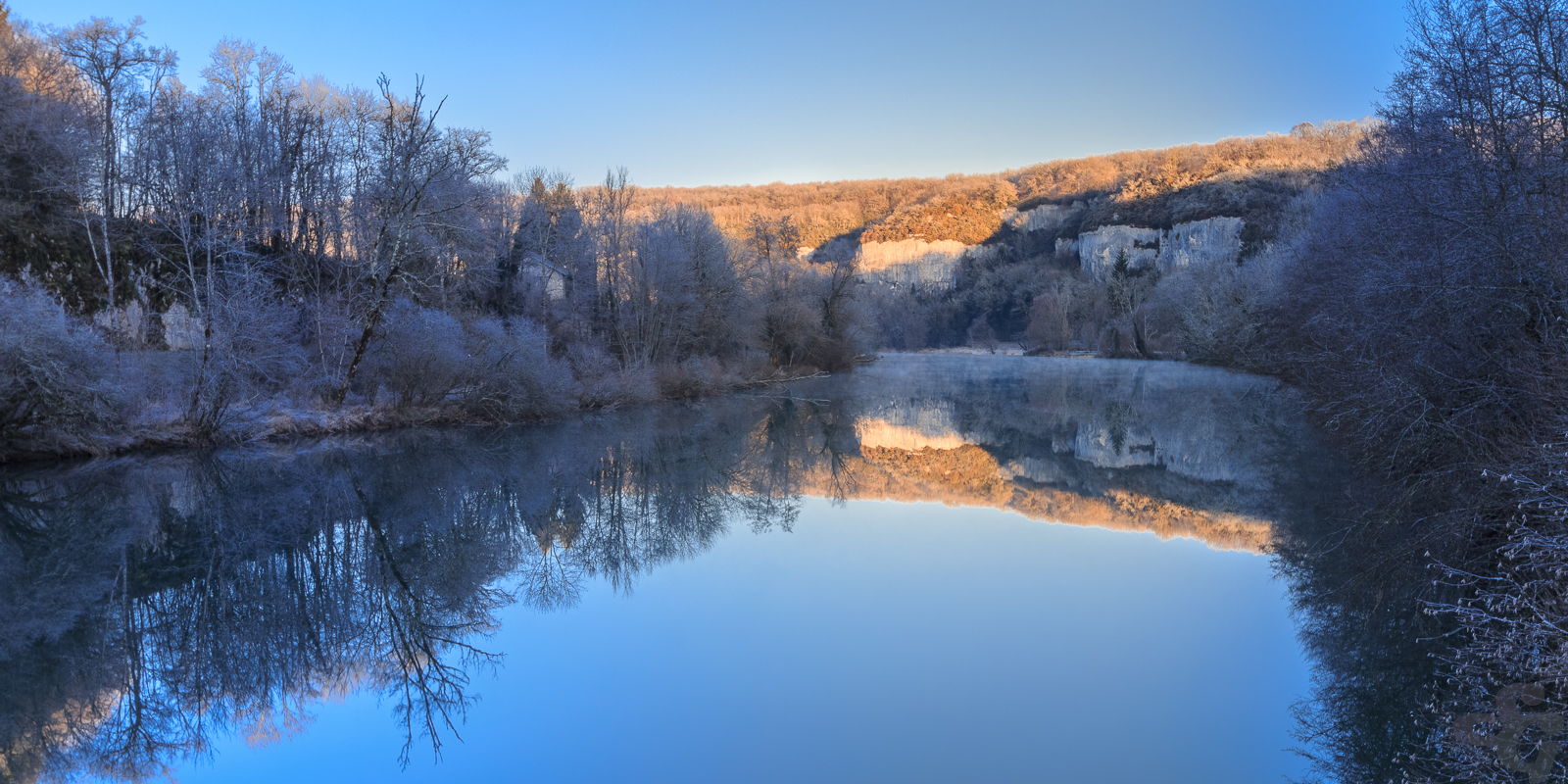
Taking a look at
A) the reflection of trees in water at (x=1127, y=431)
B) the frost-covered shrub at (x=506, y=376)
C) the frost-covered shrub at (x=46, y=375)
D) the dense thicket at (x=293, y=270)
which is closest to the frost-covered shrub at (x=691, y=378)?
the dense thicket at (x=293, y=270)

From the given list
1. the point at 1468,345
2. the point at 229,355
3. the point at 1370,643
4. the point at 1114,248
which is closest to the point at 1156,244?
the point at 1114,248

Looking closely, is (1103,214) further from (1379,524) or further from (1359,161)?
(1379,524)

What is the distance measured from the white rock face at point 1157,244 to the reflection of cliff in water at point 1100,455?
47410mm

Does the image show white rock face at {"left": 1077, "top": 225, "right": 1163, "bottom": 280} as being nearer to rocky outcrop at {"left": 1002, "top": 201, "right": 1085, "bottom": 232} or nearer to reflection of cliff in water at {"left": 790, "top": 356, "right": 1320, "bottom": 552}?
rocky outcrop at {"left": 1002, "top": 201, "right": 1085, "bottom": 232}

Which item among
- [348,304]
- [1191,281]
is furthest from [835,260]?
[348,304]

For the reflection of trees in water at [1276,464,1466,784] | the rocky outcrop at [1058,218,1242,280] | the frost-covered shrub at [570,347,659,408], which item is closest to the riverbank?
the frost-covered shrub at [570,347,659,408]

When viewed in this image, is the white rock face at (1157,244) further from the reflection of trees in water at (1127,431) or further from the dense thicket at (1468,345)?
the dense thicket at (1468,345)

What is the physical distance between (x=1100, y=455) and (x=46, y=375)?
16.8m

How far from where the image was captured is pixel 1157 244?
8256cm

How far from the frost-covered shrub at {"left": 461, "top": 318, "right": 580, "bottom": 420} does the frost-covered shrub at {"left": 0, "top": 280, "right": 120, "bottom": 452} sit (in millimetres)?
6564

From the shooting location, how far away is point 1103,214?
90.1 m

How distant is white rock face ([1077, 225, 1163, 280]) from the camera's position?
81875mm

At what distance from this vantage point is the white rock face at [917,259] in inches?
3957

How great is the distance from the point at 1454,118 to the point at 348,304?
19.8m
